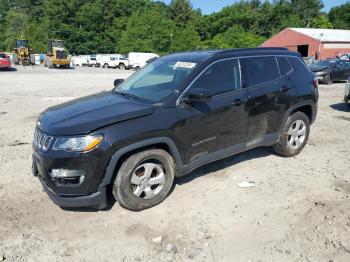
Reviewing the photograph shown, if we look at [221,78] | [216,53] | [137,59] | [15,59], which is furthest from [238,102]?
[15,59]

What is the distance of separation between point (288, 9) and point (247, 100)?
93.5m

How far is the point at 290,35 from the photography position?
52.4 m

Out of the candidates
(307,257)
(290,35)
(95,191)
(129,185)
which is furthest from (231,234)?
(290,35)

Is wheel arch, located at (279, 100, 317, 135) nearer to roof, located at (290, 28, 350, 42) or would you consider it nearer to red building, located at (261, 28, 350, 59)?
red building, located at (261, 28, 350, 59)

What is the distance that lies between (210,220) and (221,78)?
1877 mm

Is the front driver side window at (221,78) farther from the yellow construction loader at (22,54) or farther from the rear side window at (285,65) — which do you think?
the yellow construction loader at (22,54)

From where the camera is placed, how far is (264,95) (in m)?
5.00

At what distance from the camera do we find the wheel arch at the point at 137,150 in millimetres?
3672

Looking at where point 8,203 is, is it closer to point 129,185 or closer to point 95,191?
point 95,191

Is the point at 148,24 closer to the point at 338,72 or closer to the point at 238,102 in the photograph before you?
the point at 338,72

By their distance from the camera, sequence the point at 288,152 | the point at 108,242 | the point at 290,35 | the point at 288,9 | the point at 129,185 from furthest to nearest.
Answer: the point at 288,9 < the point at 290,35 < the point at 288,152 < the point at 129,185 < the point at 108,242

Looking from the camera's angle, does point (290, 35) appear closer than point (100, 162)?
No

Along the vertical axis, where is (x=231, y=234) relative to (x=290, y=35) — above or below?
below

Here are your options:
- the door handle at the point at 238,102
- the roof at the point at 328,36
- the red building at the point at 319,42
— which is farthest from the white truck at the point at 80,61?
the door handle at the point at 238,102
